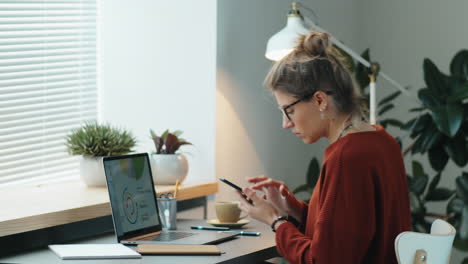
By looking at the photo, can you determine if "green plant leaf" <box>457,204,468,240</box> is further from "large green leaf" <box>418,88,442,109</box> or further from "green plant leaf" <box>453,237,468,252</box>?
"large green leaf" <box>418,88,442,109</box>

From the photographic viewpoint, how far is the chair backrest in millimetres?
1514

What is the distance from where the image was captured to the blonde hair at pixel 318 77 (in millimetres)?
1767

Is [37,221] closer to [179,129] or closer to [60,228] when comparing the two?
[60,228]

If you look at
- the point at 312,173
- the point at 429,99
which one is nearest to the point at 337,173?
the point at 429,99

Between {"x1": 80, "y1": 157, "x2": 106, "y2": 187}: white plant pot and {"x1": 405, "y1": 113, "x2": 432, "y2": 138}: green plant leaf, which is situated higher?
{"x1": 405, "y1": 113, "x2": 432, "y2": 138}: green plant leaf

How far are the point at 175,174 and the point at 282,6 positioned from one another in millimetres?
1036

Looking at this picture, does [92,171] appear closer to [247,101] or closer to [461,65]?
[247,101]

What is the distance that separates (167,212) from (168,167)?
0.37 meters

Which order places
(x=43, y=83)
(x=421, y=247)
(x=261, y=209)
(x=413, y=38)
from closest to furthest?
(x=421, y=247) → (x=261, y=209) → (x=43, y=83) → (x=413, y=38)

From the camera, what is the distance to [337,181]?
5.30 ft

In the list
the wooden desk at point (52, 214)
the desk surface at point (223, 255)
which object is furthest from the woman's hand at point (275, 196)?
the wooden desk at point (52, 214)

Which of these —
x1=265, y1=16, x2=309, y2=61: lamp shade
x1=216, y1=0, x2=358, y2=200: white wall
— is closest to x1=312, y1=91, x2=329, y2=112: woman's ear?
x1=265, y1=16, x2=309, y2=61: lamp shade

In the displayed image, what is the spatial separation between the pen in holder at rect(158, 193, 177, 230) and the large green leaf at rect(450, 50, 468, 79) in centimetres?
154

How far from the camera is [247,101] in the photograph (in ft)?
9.44
